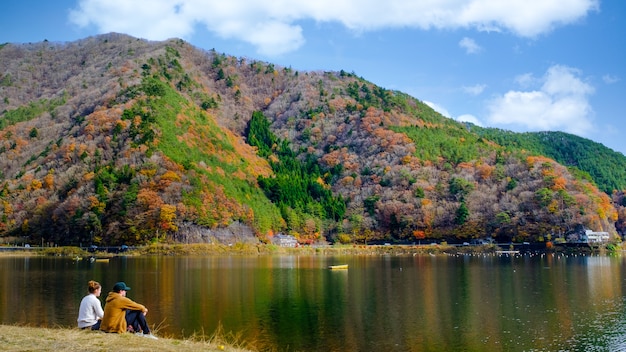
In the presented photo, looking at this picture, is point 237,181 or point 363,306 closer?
point 363,306

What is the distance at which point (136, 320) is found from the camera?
2073 cm

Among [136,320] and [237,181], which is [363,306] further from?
[237,181]

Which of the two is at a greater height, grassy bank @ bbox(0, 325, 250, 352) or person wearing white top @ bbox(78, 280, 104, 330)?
person wearing white top @ bbox(78, 280, 104, 330)

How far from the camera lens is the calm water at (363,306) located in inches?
1294

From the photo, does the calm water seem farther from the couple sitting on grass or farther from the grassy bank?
the grassy bank

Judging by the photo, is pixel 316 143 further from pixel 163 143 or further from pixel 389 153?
pixel 163 143

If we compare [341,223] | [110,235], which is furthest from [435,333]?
[341,223]

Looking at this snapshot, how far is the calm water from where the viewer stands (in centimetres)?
3288

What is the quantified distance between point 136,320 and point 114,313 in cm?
107

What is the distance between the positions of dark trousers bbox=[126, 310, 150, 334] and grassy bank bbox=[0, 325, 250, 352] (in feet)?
2.91

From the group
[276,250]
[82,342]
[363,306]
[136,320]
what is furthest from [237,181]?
[82,342]

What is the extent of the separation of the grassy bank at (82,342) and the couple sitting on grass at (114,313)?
0.37 m

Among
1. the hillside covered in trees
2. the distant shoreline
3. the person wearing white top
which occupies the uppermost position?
the hillside covered in trees

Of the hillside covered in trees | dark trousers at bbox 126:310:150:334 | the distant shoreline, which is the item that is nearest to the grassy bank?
dark trousers at bbox 126:310:150:334
